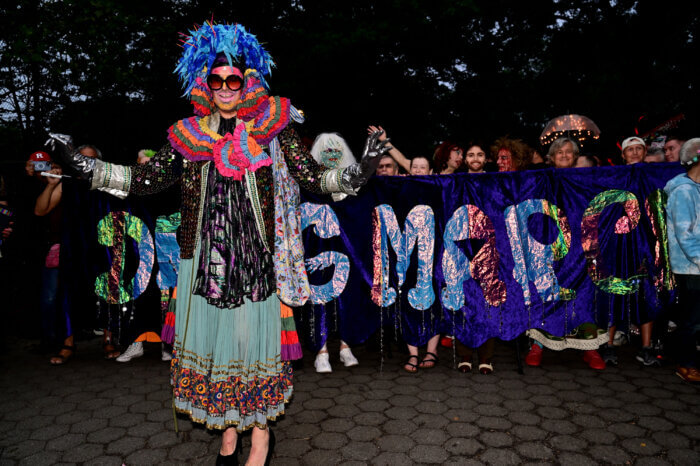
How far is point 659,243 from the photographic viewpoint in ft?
15.0

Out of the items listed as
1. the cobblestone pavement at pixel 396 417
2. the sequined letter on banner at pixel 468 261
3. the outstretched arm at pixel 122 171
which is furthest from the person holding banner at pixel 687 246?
the outstretched arm at pixel 122 171

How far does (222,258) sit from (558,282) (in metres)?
3.38

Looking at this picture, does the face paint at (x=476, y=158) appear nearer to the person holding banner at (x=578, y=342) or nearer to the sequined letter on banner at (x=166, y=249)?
the person holding banner at (x=578, y=342)

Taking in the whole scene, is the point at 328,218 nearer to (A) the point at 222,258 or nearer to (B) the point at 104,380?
(A) the point at 222,258

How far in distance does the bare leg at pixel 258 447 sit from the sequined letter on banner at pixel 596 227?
3.44 m

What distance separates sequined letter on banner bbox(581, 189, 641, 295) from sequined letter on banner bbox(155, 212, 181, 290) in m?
4.14

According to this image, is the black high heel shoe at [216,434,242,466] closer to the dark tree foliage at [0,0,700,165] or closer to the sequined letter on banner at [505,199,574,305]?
the sequined letter on banner at [505,199,574,305]

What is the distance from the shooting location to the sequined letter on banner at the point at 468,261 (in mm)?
4609


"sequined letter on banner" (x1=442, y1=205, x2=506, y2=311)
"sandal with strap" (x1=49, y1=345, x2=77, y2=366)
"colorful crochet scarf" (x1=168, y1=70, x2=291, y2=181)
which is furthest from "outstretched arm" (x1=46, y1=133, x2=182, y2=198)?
"sandal with strap" (x1=49, y1=345, x2=77, y2=366)

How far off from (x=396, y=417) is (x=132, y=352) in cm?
314

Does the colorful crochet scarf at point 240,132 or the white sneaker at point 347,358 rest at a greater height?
the colorful crochet scarf at point 240,132

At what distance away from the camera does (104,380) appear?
4.61 metres

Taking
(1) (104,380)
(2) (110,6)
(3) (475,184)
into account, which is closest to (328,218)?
(3) (475,184)

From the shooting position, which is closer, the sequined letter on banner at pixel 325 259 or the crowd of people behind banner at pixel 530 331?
the crowd of people behind banner at pixel 530 331
